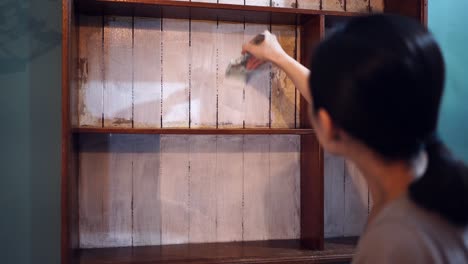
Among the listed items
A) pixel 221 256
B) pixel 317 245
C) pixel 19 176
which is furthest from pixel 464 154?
pixel 19 176

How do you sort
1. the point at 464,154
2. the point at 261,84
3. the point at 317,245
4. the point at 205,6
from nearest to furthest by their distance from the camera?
the point at 205,6
the point at 317,245
the point at 261,84
the point at 464,154

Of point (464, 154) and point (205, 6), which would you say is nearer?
point (205, 6)

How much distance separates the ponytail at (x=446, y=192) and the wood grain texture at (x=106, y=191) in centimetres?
135

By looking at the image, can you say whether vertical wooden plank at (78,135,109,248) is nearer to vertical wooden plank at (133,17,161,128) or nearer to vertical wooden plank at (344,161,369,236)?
vertical wooden plank at (133,17,161,128)

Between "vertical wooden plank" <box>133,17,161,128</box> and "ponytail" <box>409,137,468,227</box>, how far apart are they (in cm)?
132

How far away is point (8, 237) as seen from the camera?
5.80ft

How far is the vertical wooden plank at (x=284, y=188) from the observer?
2.01 m

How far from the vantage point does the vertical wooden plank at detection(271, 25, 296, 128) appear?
2.02 metres

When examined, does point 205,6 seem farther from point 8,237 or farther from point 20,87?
point 8,237

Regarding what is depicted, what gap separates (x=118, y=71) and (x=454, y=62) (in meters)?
1.60

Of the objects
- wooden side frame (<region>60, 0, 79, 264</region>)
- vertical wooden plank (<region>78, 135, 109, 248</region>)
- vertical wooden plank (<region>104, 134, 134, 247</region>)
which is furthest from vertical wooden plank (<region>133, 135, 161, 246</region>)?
wooden side frame (<region>60, 0, 79, 264</region>)

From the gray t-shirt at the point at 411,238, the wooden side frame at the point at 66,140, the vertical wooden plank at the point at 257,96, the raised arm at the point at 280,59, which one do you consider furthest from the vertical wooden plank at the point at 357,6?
the gray t-shirt at the point at 411,238

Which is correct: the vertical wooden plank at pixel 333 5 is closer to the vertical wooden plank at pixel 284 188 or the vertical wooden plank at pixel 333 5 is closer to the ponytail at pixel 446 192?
the vertical wooden plank at pixel 284 188

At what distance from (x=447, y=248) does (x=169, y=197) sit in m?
1.33
